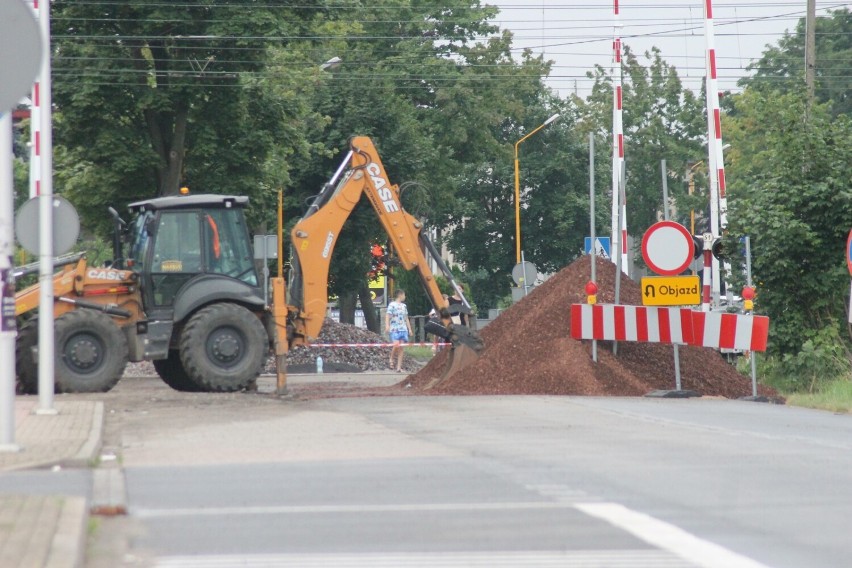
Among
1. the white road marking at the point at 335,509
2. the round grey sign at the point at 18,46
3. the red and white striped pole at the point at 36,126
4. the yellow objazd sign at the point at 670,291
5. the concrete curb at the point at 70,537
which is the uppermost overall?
the red and white striped pole at the point at 36,126

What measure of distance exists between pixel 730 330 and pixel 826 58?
61.3m

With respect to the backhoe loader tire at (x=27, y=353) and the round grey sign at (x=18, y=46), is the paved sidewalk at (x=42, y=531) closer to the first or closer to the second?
the round grey sign at (x=18, y=46)

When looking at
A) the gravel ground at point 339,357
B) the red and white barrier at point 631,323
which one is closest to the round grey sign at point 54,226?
the red and white barrier at point 631,323

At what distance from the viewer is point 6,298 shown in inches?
460

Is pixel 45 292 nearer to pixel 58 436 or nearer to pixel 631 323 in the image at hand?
pixel 58 436

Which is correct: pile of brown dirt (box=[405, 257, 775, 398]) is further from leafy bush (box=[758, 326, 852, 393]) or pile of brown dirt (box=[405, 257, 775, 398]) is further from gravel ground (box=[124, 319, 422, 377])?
gravel ground (box=[124, 319, 422, 377])

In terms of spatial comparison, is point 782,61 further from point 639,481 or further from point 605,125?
point 639,481

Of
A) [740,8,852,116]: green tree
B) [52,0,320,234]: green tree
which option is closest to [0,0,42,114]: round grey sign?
[52,0,320,234]: green tree

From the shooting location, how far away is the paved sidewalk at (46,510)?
6395 mm

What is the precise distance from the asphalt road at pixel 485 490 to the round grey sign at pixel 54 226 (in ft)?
6.66

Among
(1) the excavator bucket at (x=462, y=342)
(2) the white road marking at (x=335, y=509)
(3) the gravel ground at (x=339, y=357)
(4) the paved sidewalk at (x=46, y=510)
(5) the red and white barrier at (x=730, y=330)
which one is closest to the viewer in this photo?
(4) the paved sidewalk at (x=46, y=510)

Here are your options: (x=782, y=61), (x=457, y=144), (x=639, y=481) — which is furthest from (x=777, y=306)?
(x=782, y=61)

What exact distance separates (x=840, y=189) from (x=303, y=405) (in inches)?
354

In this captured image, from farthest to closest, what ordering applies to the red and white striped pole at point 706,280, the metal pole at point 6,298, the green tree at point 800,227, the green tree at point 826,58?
the green tree at point 826,58
the red and white striped pole at point 706,280
the green tree at point 800,227
the metal pole at point 6,298
